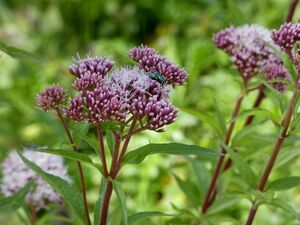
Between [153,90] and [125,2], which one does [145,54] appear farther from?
[125,2]

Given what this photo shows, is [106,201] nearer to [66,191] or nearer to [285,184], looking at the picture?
[66,191]

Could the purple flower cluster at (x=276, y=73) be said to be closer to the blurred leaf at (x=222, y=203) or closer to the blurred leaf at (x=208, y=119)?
the blurred leaf at (x=208, y=119)

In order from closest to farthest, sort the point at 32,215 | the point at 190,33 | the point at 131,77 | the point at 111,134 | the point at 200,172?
the point at 131,77, the point at 111,134, the point at 32,215, the point at 200,172, the point at 190,33

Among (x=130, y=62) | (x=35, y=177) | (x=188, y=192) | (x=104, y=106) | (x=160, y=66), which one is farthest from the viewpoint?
(x=130, y=62)

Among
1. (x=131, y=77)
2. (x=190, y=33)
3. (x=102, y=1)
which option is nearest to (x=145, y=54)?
(x=131, y=77)

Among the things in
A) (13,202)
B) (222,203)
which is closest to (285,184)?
(222,203)

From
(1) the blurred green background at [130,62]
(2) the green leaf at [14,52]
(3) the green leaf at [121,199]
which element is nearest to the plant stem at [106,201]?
(3) the green leaf at [121,199]

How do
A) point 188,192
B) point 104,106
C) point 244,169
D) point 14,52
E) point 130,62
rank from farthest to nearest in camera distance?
point 130,62, point 188,192, point 244,169, point 14,52, point 104,106
